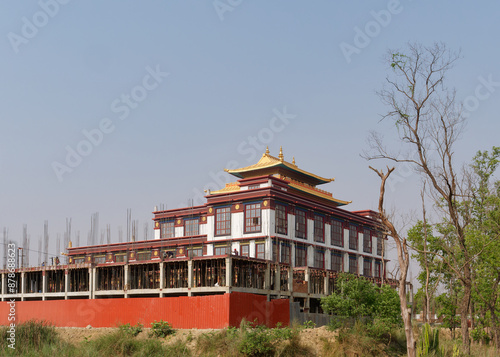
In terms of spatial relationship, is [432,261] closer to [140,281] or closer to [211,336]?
[211,336]

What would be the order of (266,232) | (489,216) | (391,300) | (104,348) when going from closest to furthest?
(104,348)
(391,300)
(489,216)
(266,232)

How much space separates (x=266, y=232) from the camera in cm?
5216

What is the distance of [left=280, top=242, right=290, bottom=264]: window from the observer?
174 ft

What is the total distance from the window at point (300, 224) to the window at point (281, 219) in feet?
5.47

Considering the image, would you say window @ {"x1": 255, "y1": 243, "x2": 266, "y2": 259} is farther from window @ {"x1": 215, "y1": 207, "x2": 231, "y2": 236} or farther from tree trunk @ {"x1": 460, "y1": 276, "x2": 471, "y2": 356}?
tree trunk @ {"x1": 460, "y1": 276, "x2": 471, "y2": 356}

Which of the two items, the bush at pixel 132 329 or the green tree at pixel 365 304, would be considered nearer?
the green tree at pixel 365 304

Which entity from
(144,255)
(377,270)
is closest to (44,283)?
(144,255)

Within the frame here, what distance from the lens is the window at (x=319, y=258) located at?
56.7 m

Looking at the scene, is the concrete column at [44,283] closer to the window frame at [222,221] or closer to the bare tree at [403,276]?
the window frame at [222,221]

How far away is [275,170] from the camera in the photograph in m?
60.7

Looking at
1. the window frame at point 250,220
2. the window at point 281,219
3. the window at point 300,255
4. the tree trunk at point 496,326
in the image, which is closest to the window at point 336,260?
the window at point 300,255

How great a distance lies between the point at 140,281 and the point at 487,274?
952 inches

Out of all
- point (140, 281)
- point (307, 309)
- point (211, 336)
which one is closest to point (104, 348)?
point (211, 336)

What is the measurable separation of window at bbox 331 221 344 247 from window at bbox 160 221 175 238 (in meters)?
19.7
